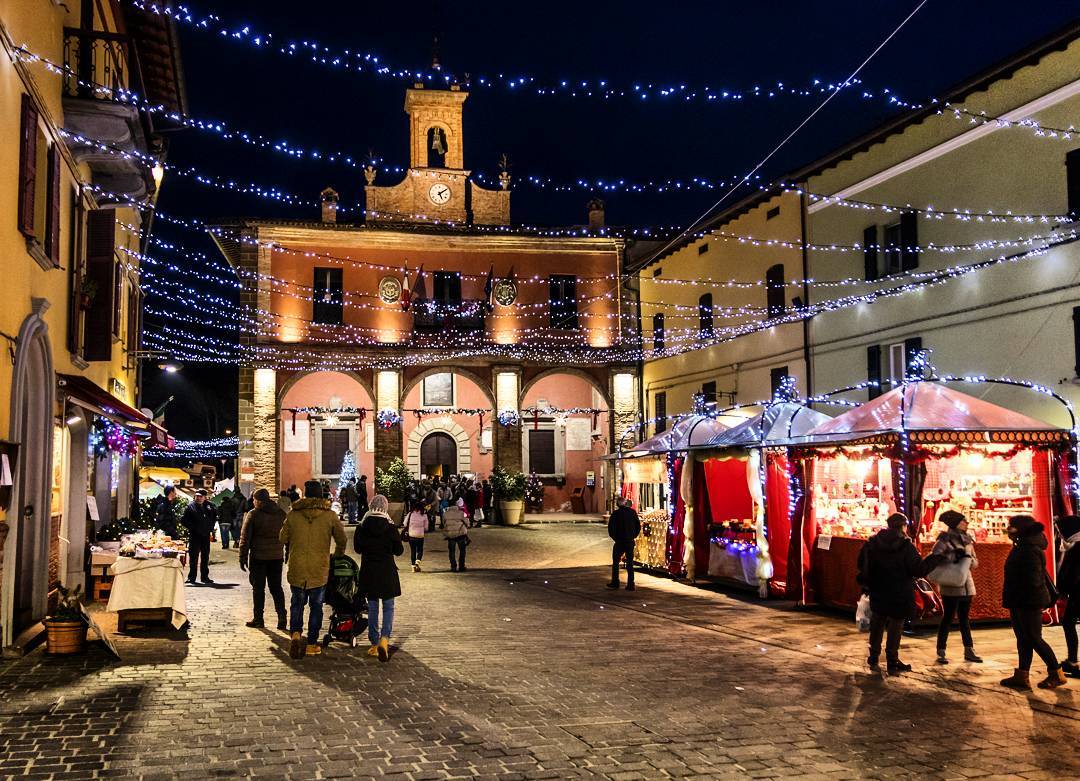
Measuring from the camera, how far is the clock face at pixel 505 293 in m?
37.3

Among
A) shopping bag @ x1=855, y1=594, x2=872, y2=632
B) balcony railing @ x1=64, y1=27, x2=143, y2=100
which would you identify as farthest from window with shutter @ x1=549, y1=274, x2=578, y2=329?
shopping bag @ x1=855, y1=594, x2=872, y2=632

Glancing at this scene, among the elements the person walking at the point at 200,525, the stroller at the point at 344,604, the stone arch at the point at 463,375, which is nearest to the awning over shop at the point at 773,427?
the stroller at the point at 344,604

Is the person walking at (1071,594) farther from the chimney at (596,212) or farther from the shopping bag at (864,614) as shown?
the chimney at (596,212)

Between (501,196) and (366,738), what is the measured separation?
109ft

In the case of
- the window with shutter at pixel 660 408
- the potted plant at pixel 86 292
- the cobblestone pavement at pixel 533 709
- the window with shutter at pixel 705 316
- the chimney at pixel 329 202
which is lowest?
the cobblestone pavement at pixel 533 709

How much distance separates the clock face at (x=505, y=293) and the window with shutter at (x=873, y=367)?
1753 centimetres

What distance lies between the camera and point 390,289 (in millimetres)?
36500

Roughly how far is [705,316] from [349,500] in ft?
40.7

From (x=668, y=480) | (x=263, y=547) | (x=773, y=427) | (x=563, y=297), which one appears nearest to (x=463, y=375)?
(x=563, y=297)

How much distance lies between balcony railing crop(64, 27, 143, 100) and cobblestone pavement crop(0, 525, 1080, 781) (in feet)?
21.3

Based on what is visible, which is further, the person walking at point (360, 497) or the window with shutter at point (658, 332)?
the window with shutter at point (658, 332)

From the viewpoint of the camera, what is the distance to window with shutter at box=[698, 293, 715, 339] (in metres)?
30.4

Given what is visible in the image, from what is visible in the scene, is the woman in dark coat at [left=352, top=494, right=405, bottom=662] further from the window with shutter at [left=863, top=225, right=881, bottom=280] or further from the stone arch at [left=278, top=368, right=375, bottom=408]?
the stone arch at [left=278, top=368, right=375, bottom=408]

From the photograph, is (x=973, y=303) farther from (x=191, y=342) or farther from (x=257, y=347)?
(x=191, y=342)
